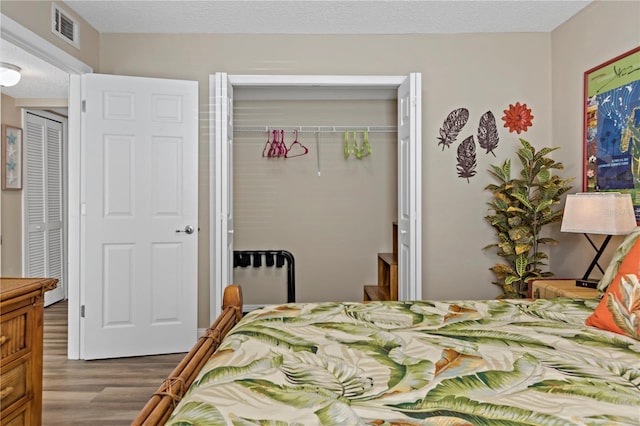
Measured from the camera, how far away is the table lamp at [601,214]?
2.78 meters

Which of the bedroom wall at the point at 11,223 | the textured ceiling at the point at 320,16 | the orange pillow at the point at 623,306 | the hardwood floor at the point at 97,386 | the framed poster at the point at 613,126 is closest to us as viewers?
the orange pillow at the point at 623,306

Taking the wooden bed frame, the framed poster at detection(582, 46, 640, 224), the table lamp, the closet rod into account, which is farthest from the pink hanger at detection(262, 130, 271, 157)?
the wooden bed frame

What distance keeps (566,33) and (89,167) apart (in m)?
3.75

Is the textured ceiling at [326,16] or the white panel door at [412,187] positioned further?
the white panel door at [412,187]

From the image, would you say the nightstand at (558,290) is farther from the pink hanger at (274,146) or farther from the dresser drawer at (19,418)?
the pink hanger at (274,146)

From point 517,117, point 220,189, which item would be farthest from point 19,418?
point 517,117

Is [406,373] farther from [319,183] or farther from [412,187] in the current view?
[319,183]

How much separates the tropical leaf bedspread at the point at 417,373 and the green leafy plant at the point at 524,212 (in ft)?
6.25

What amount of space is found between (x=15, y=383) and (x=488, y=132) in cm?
360

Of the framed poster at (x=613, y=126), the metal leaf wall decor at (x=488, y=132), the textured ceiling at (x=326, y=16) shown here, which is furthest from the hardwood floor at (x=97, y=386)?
the framed poster at (x=613, y=126)

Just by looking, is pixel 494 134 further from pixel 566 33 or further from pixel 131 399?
pixel 131 399

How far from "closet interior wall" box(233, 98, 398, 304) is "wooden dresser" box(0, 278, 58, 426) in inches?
134

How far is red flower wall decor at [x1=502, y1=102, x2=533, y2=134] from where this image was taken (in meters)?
4.13

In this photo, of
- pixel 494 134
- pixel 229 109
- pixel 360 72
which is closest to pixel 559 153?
pixel 494 134
